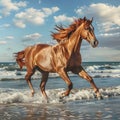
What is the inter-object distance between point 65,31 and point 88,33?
134 cm

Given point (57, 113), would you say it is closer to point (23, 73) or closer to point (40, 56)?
point (40, 56)

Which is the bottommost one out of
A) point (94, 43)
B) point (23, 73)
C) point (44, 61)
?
point (23, 73)

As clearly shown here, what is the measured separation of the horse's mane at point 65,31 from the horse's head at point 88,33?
36 centimetres

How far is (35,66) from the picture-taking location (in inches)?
467

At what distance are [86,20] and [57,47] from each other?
138 cm

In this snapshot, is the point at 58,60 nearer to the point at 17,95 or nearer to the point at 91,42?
the point at 91,42

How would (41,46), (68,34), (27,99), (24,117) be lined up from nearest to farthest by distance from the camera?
(24,117) < (68,34) < (41,46) < (27,99)

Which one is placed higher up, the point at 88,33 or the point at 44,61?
the point at 88,33

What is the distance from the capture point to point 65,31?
10.5 m

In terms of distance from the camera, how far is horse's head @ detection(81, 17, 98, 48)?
355 inches

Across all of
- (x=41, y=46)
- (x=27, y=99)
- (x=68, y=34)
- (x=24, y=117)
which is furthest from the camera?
(x=27, y=99)

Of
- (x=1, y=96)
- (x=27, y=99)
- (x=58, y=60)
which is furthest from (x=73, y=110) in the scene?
(x=1, y=96)

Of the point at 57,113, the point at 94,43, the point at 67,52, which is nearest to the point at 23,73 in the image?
the point at 67,52

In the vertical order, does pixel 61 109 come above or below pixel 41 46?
below
